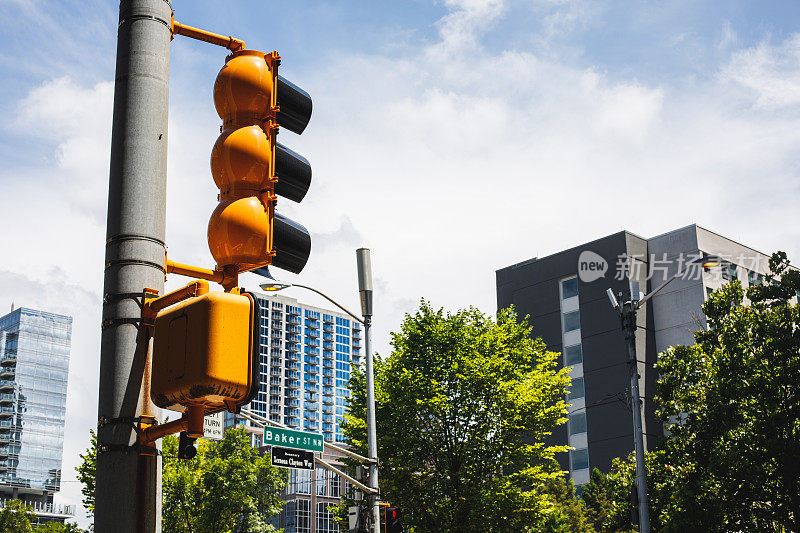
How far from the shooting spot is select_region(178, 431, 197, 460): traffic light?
328cm

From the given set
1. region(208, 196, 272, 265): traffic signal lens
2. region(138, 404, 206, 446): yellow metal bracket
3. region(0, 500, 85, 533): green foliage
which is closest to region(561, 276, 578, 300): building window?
region(0, 500, 85, 533): green foliage

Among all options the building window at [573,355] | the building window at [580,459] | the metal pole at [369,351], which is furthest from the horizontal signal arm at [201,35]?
the building window at [573,355]

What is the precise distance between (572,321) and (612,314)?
229 inches

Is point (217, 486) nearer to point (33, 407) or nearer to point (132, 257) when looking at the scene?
point (132, 257)

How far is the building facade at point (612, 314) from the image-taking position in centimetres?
8625

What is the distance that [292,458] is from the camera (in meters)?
20.9

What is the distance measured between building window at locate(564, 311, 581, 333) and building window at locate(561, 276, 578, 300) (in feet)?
7.19

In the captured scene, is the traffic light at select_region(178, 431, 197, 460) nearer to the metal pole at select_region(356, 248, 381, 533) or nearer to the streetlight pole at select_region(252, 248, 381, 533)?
the streetlight pole at select_region(252, 248, 381, 533)

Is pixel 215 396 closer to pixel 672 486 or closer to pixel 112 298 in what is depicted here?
pixel 112 298

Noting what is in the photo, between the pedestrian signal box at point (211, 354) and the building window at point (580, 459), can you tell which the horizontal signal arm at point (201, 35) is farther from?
the building window at point (580, 459)

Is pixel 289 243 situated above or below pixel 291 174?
below

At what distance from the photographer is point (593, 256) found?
314 ft

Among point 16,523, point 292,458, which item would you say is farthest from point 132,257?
point 16,523

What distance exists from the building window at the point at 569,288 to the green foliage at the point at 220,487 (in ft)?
163
